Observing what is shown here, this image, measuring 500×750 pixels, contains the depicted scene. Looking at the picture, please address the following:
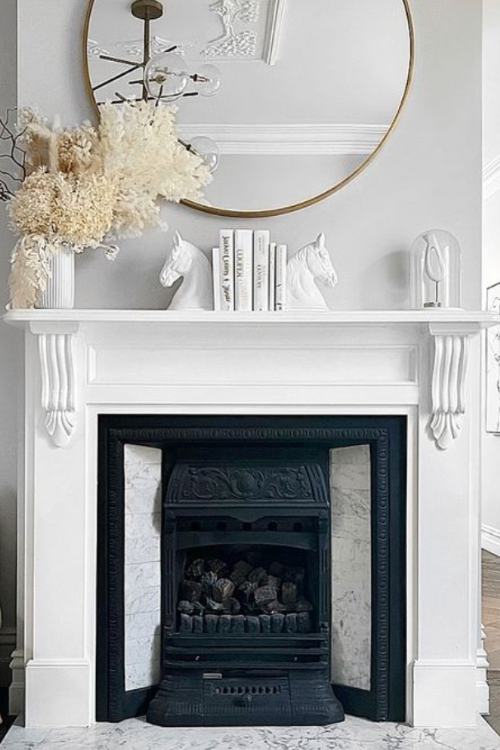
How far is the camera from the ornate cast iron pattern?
288 centimetres

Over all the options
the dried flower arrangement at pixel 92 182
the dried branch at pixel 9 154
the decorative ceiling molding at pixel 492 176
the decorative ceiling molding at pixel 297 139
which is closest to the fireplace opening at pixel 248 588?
the dried flower arrangement at pixel 92 182

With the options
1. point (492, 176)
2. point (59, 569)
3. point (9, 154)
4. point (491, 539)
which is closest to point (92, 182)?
point (9, 154)

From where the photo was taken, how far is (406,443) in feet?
9.41

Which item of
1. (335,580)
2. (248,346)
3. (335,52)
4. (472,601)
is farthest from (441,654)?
(335,52)

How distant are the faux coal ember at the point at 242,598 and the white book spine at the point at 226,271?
2.95 ft

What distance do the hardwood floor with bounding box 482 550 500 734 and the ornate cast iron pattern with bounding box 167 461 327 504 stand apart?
3.13ft

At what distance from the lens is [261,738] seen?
2691 mm

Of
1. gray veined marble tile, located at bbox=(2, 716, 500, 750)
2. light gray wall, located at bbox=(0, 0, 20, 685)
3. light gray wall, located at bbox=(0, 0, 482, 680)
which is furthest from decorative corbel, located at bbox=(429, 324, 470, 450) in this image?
light gray wall, located at bbox=(0, 0, 20, 685)

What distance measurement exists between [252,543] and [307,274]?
0.89 m

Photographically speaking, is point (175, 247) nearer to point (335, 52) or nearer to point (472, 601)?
point (335, 52)

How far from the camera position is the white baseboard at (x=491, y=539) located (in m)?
6.30

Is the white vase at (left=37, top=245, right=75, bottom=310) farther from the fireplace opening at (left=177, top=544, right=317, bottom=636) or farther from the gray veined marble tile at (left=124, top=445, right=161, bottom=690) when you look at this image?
the fireplace opening at (left=177, top=544, right=317, bottom=636)

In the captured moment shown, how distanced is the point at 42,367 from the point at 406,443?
3.80 ft

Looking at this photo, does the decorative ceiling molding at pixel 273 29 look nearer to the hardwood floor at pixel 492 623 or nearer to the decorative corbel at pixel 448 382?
the decorative corbel at pixel 448 382
